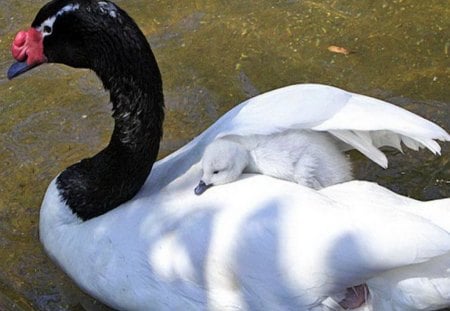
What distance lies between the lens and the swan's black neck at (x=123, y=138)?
11.2 feet

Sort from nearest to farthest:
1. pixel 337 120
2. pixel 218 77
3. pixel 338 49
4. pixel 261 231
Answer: pixel 261 231 < pixel 337 120 < pixel 218 77 < pixel 338 49

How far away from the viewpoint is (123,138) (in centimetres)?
362

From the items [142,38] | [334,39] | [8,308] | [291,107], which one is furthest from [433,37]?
[8,308]

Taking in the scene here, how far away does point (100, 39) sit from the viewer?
3383mm

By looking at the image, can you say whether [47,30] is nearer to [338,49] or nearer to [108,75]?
[108,75]

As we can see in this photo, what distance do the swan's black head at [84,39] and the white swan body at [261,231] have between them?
46 cm

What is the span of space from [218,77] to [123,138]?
1.21 m

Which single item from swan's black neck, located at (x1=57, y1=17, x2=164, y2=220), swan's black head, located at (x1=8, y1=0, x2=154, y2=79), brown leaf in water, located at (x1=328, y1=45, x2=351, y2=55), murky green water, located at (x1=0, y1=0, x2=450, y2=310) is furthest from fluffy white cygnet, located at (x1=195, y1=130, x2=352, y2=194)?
brown leaf in water, located at (x1=328, y1=45, x2=351, y2=55)

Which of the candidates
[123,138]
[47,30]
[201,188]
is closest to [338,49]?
[123,138]

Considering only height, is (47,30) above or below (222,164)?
above

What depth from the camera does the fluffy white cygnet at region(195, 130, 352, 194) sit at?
11.1ft

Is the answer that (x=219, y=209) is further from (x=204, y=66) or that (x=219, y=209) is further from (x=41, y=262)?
(x=204, y=66)

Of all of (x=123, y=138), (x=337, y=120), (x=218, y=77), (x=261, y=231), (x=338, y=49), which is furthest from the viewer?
(x=338, y=49)

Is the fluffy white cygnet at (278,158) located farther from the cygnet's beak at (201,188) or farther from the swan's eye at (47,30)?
the swan's eye at (47,30)
